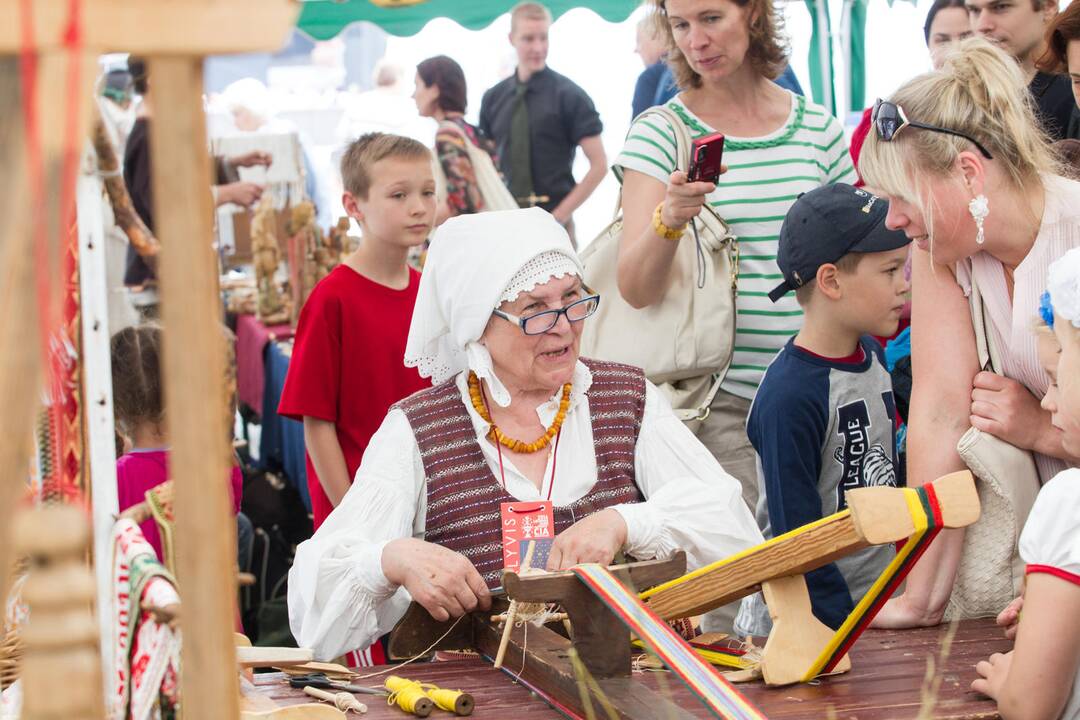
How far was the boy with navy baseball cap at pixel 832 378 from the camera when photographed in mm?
2846

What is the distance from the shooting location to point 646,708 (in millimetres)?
1848

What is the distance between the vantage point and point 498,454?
103 inches

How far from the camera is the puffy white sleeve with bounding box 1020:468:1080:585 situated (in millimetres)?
1744

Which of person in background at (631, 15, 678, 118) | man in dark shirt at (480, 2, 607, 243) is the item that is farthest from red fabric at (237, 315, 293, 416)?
person in background at (631, 15, 678, 118)

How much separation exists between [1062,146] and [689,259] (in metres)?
0.89

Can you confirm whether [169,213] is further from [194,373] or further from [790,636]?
[790,636]

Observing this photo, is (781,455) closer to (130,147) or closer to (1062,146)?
(1062,146)

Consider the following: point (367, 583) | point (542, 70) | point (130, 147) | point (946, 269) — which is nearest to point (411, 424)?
point (367, 583)

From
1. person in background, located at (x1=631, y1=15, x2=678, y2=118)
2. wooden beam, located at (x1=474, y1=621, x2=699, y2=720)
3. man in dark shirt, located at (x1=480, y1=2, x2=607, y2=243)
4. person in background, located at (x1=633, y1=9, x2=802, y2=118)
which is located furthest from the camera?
man in dark shirt, located at (x1=480, y1=2, x2=607, y2=243)

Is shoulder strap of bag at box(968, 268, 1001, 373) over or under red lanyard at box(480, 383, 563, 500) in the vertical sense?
over

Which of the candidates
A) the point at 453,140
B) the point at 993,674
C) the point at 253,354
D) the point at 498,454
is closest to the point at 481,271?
the point at 498,454

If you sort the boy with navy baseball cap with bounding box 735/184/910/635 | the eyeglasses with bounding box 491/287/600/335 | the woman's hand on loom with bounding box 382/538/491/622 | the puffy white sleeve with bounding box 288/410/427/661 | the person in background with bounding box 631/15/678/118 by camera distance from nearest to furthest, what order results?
the woman's hand on loom with bounding box 382/538/491/622 < the puffy white sleeve with bounding box 288/410/427/661 < the eyeglasses with bounding box 491/287/600/335 < the boy with navy baseball cap with bounding box 735/184/910/635 < the person in background with bounding box 631/15/678/118

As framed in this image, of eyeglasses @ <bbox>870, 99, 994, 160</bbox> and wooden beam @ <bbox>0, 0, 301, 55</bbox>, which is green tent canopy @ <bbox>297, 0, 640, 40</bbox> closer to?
eyeglasses @ <bbox>870, 99, 994, 160</bbox>

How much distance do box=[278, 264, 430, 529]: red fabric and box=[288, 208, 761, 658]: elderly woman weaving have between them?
0.60 metres
